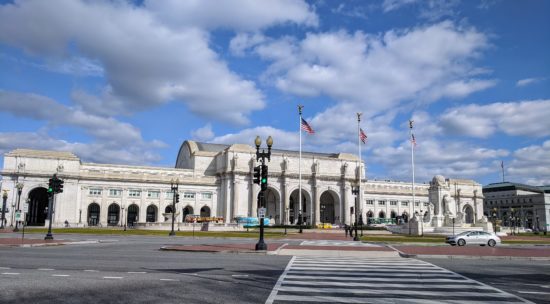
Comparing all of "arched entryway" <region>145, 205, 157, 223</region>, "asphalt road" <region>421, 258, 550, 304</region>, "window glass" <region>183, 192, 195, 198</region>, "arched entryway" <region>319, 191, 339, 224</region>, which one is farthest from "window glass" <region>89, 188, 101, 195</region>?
"asphalt road" <region>421, 258, 550, 304</region>

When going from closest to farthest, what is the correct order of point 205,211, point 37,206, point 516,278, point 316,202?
point 516,278
point 37,206
point 205,211
point 316,202

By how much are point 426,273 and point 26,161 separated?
99462 millimetres

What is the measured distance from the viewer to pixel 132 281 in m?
13.8

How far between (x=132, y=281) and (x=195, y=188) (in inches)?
3934

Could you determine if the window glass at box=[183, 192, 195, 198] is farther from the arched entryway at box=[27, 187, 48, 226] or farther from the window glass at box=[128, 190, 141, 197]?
the arched entryway at box=[27, 187, 48, 226]

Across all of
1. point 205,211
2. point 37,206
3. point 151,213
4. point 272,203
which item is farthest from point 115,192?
point 272,203

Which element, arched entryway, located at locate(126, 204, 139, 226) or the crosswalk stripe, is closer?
the crosswalk stripe

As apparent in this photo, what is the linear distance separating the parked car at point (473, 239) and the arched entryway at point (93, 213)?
83434 mm

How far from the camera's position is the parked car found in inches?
1612

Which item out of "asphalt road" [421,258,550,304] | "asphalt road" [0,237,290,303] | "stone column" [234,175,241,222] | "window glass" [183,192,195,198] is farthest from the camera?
"window glass" [183,192,195,198]

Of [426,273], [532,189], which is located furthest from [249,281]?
[532,189]

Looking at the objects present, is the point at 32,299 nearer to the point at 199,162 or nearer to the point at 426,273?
the point at 426,273

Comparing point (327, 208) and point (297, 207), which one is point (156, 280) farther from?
point (327, 208)

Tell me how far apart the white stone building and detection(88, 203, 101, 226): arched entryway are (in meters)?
0.04
